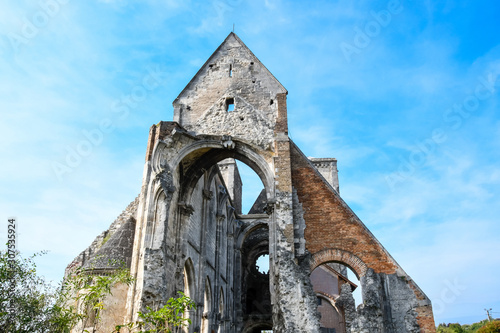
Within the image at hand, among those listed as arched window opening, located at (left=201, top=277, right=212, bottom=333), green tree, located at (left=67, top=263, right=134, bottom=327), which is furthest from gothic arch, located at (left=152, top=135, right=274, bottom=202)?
arched window opening, located at (left=201, top=277, right=212, bottom=333)

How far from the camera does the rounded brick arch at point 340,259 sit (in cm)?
1090

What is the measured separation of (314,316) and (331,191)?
3.53 m

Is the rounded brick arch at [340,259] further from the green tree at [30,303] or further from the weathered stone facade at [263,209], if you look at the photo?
the green tree at [30,303]

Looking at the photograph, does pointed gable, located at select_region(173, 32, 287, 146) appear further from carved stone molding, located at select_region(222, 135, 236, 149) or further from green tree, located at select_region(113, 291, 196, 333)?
green tree, located at select_region(113, 291, 196, 333)

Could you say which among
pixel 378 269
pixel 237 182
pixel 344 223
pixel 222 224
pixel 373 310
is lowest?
pixel 373 310

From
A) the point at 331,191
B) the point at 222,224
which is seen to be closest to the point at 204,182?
the point at 222,224

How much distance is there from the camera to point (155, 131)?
12.2 m

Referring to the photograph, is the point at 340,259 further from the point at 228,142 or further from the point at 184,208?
the point at 184,208

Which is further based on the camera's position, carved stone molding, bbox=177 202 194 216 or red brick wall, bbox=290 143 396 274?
carved stone molding, bbox=177 202 194 216

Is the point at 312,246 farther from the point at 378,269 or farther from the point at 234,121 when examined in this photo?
the point at 234,121

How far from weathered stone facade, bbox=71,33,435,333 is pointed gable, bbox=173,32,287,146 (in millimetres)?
34

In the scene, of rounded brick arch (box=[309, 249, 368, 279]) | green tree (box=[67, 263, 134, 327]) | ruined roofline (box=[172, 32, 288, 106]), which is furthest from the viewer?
ruined roofline (box=[172, 32, 288, 106])

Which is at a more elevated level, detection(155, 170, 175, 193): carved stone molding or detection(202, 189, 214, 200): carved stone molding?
detection(202, 189, 214, 200): carved stone molding

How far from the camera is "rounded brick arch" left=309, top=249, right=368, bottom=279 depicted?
10898 mm
